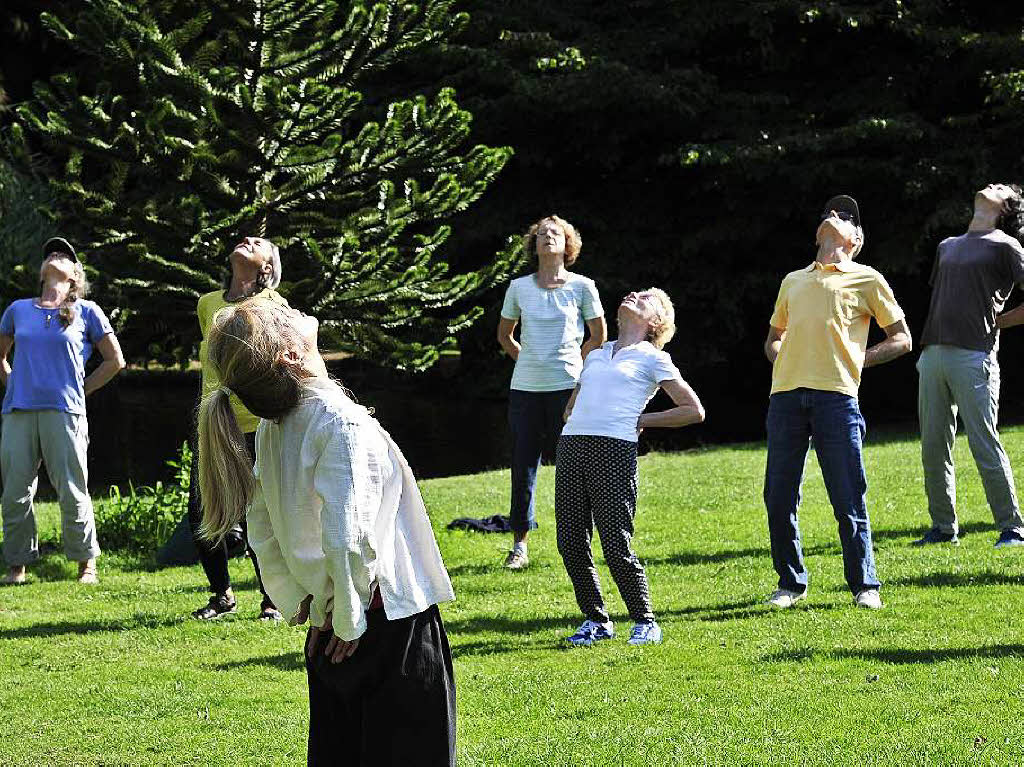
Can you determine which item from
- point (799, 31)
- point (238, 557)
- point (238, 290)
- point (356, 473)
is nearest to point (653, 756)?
point (356, 473)

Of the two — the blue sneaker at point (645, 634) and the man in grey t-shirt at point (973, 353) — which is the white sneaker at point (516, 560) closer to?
the blue sneaker at point (645, 634)

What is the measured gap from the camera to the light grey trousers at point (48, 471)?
8531mm

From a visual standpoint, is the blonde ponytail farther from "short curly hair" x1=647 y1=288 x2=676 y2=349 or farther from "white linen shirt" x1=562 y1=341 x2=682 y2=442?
"short curly hair" x1=647 y1=288 x2=676 y2=349

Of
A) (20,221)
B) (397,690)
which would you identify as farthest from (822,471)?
(20,221)

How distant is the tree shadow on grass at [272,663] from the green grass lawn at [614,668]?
0.07 ft

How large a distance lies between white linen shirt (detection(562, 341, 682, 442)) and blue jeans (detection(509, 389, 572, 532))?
5.82ft

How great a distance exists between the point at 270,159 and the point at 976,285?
263 inches

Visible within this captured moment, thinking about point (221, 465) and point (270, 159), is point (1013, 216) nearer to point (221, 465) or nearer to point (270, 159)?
point (221, 465)

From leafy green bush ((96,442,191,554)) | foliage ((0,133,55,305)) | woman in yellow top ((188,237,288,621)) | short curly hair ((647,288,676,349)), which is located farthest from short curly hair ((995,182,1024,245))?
foliage ((0,133,55,305))

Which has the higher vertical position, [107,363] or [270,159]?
[270,159]

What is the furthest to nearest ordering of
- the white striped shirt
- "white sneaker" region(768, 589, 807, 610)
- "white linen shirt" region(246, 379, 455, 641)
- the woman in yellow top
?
the white striped shirt → "white sneaker" region(768, 589, 807, 610) → the woman in yellow top → "white linen shirt" region(246, 379, 455, 641)

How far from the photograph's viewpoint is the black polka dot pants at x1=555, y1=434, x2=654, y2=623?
6305mm

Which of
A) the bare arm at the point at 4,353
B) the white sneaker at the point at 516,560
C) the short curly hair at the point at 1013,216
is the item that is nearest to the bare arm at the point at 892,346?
the short curly hair at the point at 1013,216

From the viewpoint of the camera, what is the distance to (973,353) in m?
8.44
